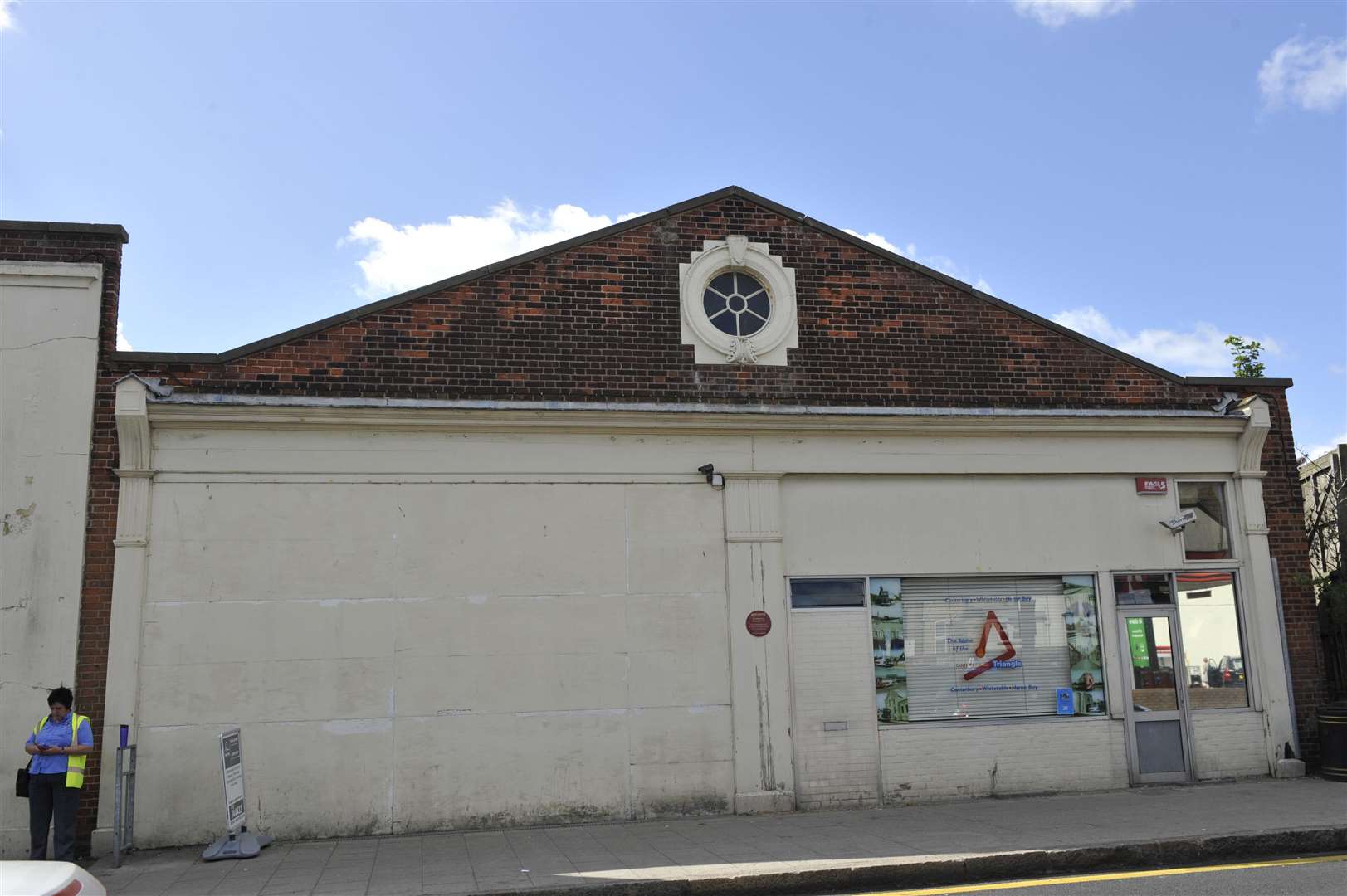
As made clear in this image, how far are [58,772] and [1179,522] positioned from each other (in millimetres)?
12132

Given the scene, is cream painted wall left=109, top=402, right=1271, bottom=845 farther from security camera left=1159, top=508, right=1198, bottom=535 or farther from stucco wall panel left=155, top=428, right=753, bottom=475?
security camera left=1159, top=508, right=1198, bottom=535

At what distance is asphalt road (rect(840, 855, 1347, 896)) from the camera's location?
24.8ft

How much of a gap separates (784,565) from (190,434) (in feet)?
21.1

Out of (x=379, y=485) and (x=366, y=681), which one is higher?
(x=379, y=485)

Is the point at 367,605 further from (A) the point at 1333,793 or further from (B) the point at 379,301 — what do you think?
(A) the point at 1333,793

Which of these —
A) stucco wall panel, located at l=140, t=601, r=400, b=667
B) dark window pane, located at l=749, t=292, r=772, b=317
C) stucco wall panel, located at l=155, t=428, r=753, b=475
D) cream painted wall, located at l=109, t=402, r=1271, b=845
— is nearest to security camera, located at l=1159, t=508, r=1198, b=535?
cream painted wall, located at l=109, t=402, r=1271, b=845

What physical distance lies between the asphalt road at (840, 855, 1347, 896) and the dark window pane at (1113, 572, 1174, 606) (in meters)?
4.09

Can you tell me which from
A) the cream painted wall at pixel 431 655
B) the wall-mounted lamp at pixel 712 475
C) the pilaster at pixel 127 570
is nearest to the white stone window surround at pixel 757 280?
the wall-mounted lamp at pixel 712 475

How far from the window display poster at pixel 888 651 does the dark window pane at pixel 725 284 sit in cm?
376

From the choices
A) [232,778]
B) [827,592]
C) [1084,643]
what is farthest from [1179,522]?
[232,778]

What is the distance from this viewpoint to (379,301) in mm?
11266

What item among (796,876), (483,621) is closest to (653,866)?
(796,876)

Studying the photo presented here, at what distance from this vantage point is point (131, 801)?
→ 984cm

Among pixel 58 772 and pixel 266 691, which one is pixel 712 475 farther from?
pixel 58 772
